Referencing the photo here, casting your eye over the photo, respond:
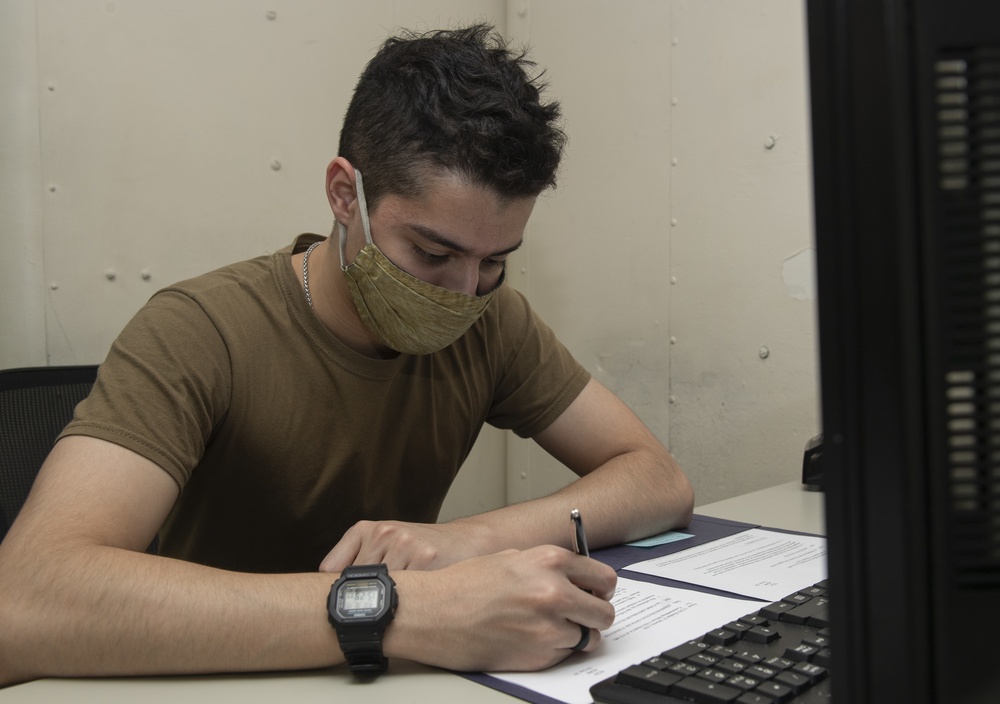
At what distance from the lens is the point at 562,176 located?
235 centimetres

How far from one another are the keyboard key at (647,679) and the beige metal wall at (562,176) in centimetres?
137

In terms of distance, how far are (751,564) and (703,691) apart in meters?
0.47

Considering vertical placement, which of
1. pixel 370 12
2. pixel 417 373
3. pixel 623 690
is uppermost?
pixel 370 12

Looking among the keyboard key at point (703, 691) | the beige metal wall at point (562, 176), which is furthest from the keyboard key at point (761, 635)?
the beige metal wall at point (562, 176)

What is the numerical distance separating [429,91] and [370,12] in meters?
1.19

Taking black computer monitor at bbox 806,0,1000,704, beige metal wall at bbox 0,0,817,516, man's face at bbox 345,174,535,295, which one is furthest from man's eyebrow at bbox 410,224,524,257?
beige metal wall at bbox 0,0,817,516

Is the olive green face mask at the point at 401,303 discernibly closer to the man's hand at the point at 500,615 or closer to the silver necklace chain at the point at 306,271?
the silver necklace chain at the point at 306,271

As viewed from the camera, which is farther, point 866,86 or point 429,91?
point 429,91

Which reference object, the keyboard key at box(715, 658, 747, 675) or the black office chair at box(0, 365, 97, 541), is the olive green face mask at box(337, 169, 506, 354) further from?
the keyboard key at box(715, 658, 747, 675)

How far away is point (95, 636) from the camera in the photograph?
28.6 inches

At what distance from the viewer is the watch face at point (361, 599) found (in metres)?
0.72

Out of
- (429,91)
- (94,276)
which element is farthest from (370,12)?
(429,91)

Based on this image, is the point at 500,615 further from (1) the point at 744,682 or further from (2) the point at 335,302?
(2) the point at 335,302

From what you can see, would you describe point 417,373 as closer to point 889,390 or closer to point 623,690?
point 623,690
